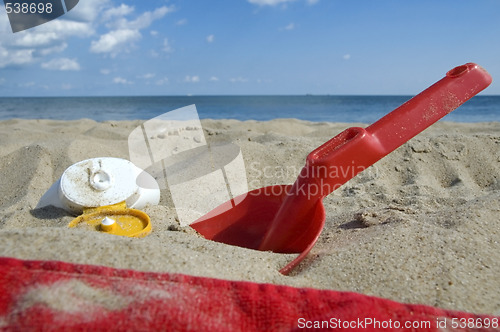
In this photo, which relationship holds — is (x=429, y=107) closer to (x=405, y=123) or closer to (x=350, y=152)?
(x=405, y=123)

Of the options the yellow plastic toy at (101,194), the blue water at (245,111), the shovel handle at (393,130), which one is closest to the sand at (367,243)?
the yellow plastic toy at (101,194)

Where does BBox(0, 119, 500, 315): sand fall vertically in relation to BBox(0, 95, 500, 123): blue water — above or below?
above

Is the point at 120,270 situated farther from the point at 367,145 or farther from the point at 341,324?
the point at 367,145

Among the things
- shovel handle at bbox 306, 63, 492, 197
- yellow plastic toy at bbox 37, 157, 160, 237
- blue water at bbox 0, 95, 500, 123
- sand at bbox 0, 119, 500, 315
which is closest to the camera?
sand at bbox 0, 119, 500, 315

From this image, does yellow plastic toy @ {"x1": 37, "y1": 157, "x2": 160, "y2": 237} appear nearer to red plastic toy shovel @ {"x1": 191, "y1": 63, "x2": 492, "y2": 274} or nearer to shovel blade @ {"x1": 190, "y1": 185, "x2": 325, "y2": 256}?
shovel blade @ {"x1": 190, "y1": 185, "x2": 325, "y2": 256}
